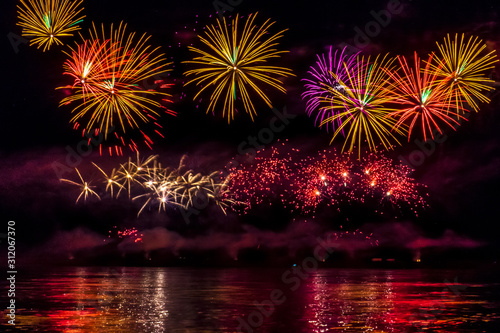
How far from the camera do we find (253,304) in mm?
31500

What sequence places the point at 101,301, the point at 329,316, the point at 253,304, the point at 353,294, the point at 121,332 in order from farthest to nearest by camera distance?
the point at 353,294, the point at 101,301, the point at 253,304, the point at 329,316, the point at 121,332

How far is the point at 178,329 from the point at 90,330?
279 cm

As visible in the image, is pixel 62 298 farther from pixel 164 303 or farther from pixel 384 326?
pixel 384 326

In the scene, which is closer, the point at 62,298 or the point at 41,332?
the point at 41,332

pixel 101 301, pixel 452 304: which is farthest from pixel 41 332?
pixel 452 304

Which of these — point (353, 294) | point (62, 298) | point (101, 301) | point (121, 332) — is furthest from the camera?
point (353, 294)

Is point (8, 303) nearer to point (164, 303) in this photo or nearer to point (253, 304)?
point (164, 303)

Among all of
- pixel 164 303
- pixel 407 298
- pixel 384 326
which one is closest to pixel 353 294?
pixel 407 298

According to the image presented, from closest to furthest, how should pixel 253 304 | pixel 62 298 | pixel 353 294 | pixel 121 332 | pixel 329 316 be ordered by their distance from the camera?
pixel 121 332, pixel 329 316, pixel 253 304, pixel 62 298, pixel 353 294

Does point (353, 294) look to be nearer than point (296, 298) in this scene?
No

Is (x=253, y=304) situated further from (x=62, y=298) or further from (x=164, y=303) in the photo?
(x=62, y=298)

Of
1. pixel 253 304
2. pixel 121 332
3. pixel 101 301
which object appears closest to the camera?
pixel 121 332

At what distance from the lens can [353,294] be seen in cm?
3931

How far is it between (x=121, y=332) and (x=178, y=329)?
190 cm
